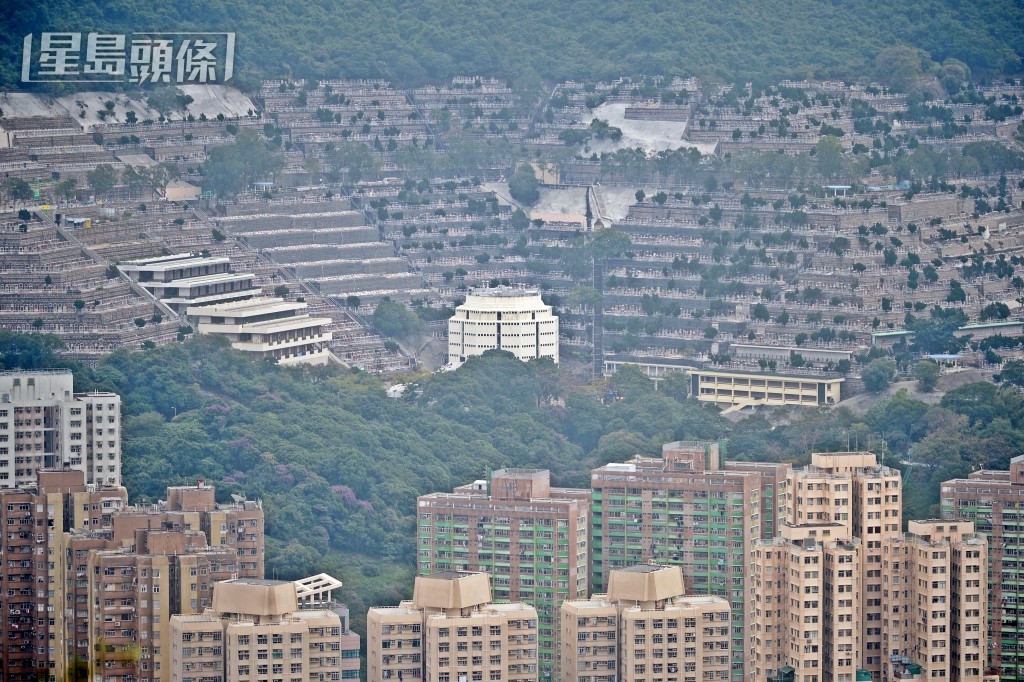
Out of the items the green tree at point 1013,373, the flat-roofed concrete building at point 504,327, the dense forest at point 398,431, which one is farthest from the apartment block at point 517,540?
the flat-roofed concrete building at point 504,327

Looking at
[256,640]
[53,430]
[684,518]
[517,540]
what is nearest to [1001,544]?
[684,518]

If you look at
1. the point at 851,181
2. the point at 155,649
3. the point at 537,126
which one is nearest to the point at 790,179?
the point at 851,181

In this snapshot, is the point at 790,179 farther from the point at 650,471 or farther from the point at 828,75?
the point at 650,471

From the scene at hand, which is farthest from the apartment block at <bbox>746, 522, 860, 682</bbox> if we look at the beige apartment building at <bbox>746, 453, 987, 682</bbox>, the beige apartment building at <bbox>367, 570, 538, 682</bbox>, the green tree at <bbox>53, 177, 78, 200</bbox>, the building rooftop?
the green tree at <bbox>53, 177, 78, 200</bbox>

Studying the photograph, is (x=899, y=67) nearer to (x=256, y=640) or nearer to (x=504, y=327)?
(x=504, y=327)

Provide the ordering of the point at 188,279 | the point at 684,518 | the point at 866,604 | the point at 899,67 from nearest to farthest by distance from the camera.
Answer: the point at 866,604 → the point at 684,518 → the point at 188,279 → the point at 899,67

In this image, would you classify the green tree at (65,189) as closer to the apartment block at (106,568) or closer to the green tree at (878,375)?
the green tree at (878,375)
